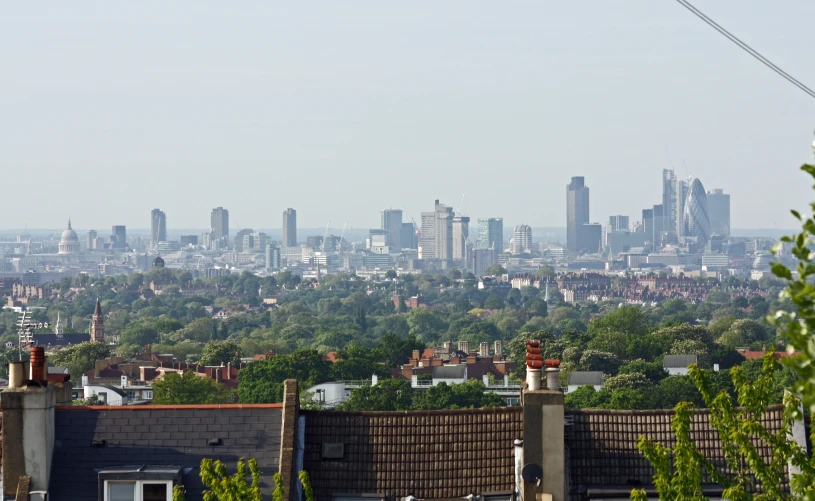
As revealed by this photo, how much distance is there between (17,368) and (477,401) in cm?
7047

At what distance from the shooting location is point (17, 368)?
20234 millimetres

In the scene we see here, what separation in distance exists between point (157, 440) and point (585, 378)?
283 feet

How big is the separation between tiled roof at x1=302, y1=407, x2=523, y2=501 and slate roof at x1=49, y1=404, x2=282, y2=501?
60cm

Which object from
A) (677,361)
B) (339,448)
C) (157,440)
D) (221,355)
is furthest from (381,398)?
(339,448)

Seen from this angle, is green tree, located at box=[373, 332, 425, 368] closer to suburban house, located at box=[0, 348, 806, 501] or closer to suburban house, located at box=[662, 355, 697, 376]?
suburban house, located at box=[662, 355, 697, 376]

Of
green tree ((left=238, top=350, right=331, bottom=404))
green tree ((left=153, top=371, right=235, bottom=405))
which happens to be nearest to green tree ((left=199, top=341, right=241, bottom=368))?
green tree ((left=238, top=350, right=331, bottom=404))

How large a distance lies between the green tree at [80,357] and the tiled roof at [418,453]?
10471cm

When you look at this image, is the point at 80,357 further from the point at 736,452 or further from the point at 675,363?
the point at 736,452

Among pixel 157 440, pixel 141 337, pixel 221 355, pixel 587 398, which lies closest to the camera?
pixel 157 440

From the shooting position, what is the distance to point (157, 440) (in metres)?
20.9

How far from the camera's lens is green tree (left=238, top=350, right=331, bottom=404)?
9700 centimetres

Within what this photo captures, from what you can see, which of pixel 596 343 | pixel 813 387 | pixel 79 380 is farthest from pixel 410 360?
pixel 813 387

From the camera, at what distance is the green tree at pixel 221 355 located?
12850 centimetres

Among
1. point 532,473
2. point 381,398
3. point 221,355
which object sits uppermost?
point 532,473
